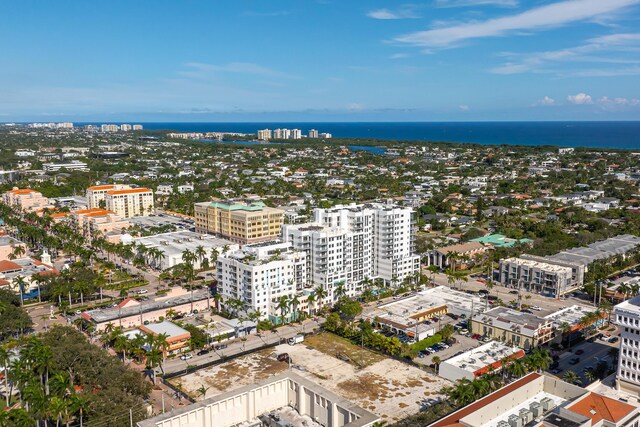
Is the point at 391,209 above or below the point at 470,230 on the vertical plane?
above

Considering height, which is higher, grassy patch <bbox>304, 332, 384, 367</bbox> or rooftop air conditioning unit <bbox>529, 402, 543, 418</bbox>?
rooftop air conditioning unit <bbox>529, 402, 543, 418</bbox>

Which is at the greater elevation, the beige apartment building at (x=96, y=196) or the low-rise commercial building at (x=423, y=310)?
the beige apartment building at (x=96, y=196)

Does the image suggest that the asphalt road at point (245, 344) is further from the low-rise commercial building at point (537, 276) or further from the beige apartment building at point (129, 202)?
the beige apartment building at point (129, 202)

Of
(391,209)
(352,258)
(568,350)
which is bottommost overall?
(568,350)

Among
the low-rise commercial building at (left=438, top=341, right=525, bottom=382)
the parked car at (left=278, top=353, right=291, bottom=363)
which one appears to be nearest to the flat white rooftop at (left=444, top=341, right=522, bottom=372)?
the low-rise commercial building at (left=438, top=341, right=525, bottom=382)

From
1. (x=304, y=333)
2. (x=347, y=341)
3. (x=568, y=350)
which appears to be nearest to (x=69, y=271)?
(x=304, y=333)

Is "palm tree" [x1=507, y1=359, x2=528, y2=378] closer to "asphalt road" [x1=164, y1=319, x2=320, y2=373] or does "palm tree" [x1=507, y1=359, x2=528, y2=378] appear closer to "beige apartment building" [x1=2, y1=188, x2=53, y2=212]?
"asphalt road" [x1=164, y1=319, x2=320, y2=373]

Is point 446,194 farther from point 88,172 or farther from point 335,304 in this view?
point 88,172

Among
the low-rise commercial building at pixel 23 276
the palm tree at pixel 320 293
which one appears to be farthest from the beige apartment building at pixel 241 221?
the low-rise commercial building at pixel 23 276
